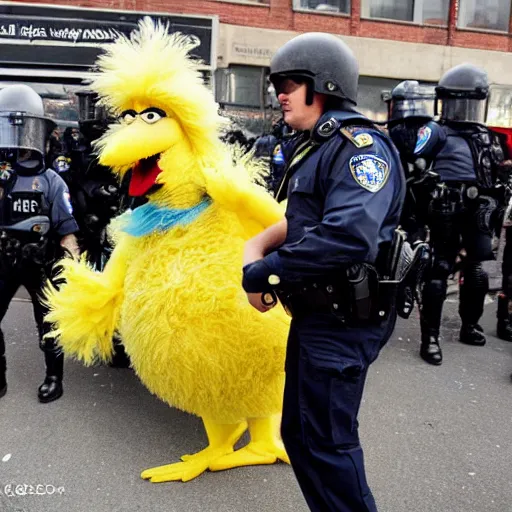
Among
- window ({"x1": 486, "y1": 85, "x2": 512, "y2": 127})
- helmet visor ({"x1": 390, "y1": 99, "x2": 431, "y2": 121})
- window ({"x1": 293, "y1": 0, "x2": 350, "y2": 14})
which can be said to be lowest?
helmet visor ({"x1": 390, "y1": 99, "x2": 431, "y2": 121})

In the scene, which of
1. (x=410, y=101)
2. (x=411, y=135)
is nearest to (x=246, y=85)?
(x=410, y=101)

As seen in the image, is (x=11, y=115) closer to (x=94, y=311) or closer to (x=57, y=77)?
(x=94, y=311)

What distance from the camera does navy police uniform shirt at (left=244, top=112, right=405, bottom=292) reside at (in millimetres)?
1646

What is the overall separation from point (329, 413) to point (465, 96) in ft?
11.2

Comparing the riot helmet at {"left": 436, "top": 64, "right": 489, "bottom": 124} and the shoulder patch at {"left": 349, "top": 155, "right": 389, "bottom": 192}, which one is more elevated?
the riot helmet at {"left": 436, "top": 64, "right": 489, "bottom": 124}

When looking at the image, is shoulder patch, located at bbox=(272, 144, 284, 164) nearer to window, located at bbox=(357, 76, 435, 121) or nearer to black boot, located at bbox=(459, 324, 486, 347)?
black boot, located at bbox=(459, 324, 486, 347)

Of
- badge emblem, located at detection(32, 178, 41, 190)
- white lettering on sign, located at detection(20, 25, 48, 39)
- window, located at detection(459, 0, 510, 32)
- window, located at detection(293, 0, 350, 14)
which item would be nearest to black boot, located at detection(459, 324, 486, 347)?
badge emblem, located at detection(32, 178, 41, 190)

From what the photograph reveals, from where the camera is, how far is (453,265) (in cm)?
456

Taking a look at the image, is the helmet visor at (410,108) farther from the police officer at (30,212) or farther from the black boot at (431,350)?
the police officer at (30,212)

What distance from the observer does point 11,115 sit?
3.53 metres

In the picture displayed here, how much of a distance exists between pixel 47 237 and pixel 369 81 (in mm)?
13675

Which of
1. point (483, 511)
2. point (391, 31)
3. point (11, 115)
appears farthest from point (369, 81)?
point (483, 511)

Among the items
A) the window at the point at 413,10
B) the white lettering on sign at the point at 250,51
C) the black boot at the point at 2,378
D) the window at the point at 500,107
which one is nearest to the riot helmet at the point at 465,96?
the black boot at the point at 2,378

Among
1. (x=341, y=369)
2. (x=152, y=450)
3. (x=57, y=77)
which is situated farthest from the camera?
(x=57, y=77)
